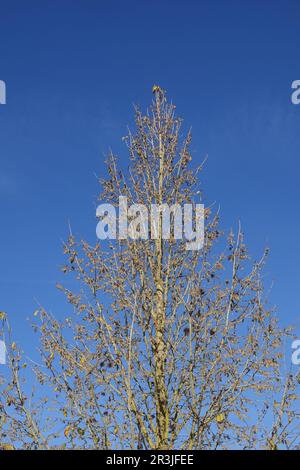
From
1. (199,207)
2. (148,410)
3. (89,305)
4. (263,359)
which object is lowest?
(148,410)

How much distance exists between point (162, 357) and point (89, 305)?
1461 millimetres

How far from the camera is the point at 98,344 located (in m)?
9.88

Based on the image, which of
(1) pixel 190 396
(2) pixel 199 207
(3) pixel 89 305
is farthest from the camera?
(2) pixel 199 207

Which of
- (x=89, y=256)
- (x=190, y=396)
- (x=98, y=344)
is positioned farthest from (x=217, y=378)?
(x=89, y=256)

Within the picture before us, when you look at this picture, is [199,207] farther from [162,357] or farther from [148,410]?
[148,410]

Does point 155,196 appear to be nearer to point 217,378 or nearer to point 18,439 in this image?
point 217,378

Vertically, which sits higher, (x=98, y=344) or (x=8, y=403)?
(x=98, y=344)

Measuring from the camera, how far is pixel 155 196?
11.3 m
